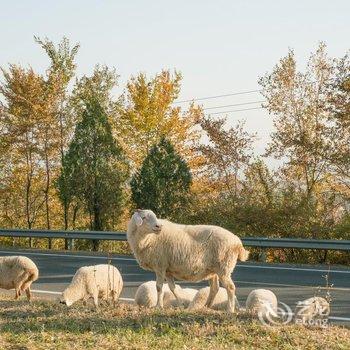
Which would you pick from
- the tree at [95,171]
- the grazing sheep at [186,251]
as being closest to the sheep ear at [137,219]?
the grazing sheep at [186,251]

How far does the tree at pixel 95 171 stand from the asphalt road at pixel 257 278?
8.57 metres

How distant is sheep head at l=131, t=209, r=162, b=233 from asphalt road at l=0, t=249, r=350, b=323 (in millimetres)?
3775

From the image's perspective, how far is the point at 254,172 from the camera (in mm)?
33562

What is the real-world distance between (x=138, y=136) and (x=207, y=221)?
52.2 feet

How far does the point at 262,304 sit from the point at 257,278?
6.73 m

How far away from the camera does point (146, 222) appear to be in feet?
35.8

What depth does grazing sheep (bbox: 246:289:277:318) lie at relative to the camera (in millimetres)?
10168

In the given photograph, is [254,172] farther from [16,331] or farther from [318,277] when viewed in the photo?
[16,331]

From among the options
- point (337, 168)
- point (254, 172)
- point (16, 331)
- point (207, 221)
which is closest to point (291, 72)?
point (254, 172)

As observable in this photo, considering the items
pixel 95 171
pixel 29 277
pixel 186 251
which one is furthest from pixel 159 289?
pixel 95 171

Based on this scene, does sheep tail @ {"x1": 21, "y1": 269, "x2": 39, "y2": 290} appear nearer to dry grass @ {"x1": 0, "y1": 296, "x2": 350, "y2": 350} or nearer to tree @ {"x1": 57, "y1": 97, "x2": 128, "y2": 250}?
dry grass @ {"x1": 0, "y1": 296, "x2": 350, "y2": 350}

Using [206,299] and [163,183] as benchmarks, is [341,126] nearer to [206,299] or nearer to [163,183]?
[163,183]

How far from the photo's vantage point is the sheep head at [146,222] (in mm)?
10820

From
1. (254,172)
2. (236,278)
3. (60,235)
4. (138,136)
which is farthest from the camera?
(138,136)
